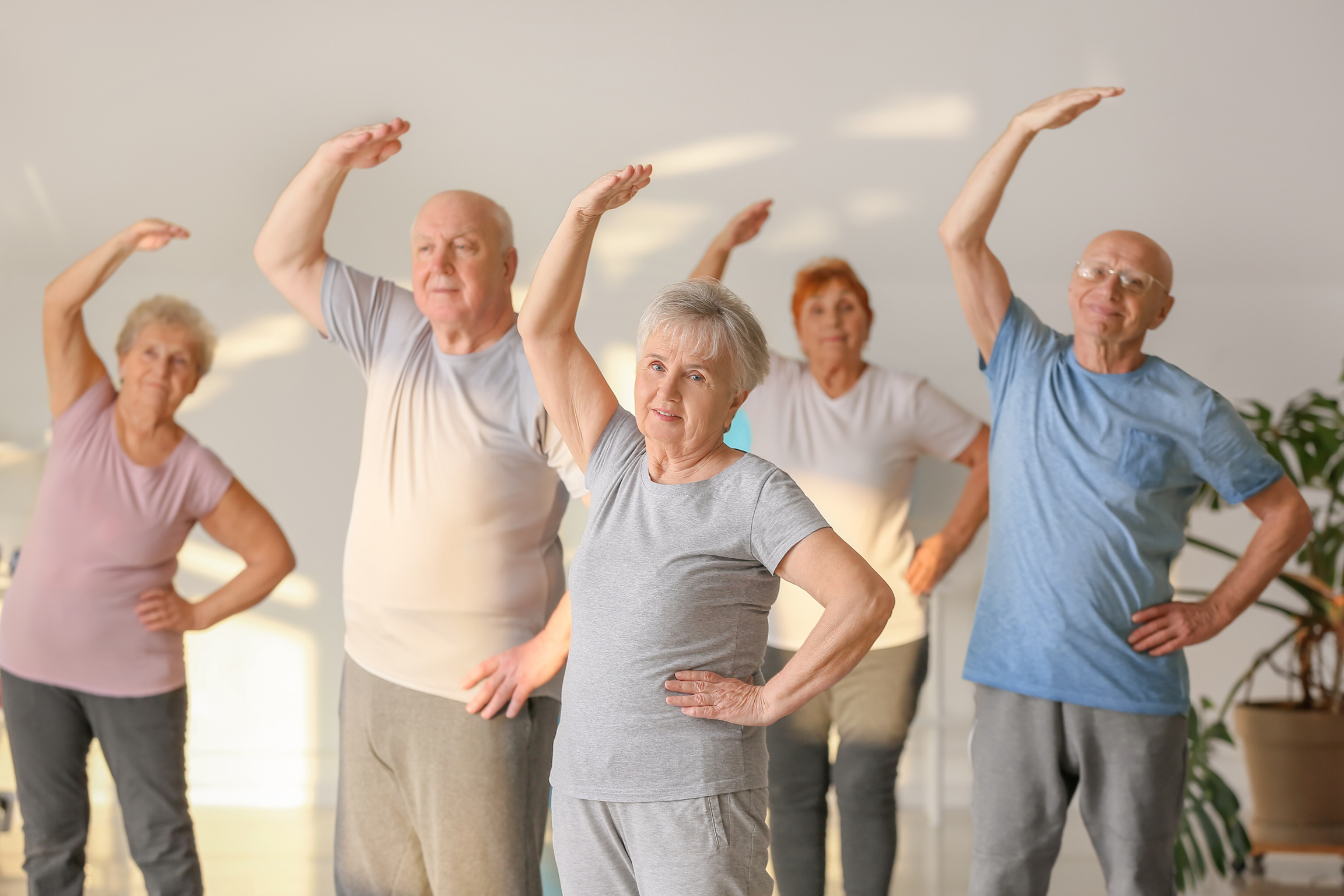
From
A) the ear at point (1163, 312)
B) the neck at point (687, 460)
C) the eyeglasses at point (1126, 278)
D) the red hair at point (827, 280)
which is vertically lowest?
the neck at point (687, 460)

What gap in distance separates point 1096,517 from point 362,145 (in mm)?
1562

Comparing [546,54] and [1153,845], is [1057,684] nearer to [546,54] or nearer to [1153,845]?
[1153,845]

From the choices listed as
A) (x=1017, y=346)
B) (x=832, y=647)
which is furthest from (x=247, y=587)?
(x=1017, y=346)

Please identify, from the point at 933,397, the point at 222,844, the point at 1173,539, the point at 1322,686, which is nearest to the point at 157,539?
the point at 222,844

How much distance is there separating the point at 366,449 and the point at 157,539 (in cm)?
77

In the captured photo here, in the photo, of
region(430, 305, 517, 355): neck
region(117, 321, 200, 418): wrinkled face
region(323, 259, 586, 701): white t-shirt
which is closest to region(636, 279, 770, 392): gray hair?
region(323, 259, 586, 701): white t-shirt

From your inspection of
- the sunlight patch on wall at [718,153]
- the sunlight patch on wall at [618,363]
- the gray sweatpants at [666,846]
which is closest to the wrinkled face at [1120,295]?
the gray sweatpants at [666,846]

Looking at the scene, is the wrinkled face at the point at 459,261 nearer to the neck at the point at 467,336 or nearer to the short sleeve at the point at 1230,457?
the neck at the point at 467,336

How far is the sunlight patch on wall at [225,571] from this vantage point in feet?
13.2

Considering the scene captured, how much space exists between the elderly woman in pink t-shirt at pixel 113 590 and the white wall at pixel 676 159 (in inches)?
42.3

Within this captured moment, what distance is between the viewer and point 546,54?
3.32 m

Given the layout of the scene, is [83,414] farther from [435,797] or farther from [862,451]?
[862,451]

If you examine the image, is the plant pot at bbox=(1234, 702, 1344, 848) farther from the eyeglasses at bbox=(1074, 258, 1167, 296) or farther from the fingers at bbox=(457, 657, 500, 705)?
the fingers at bbox=(457, 657, 500, 705)

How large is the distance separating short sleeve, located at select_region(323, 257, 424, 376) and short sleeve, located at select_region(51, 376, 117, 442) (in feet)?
2.50
